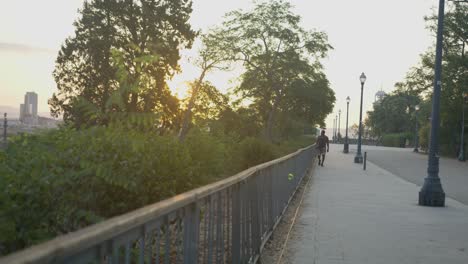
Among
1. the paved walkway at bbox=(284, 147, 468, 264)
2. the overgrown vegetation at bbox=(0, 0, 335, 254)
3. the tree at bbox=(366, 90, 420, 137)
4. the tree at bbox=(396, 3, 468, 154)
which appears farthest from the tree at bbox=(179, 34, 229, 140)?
the tree at bbox=(366, 90, 420, 137)

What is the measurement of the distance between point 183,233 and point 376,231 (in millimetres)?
6907

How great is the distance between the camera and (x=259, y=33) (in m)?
50.5

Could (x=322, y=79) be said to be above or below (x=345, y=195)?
above

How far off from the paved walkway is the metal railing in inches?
41.1

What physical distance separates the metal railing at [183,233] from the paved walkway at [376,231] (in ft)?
3.43

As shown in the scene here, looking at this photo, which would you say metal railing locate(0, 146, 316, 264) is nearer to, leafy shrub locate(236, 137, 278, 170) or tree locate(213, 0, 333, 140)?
leafy shrub locate(236, 137, 278, 170)

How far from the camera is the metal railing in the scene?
173cm

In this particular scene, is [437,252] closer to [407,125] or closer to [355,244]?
[355,244]

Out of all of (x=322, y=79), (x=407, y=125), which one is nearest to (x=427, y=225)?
(x=322, y=79)

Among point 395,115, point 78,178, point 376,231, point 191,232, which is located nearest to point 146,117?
point 78,178

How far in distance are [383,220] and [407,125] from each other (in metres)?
121

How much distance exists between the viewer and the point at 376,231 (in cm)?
957

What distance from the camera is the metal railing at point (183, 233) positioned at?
1.73m

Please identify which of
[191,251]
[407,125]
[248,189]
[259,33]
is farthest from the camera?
[407,125]
